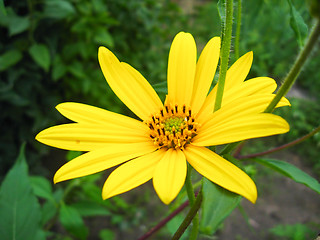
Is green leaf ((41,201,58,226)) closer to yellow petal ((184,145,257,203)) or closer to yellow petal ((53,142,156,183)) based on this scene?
yellow petal ((53,142,156,183))

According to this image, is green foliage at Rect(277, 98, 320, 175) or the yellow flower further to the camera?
green foliage at Rect(277, 98, 320, 175)

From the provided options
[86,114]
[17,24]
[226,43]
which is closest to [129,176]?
[86,114]

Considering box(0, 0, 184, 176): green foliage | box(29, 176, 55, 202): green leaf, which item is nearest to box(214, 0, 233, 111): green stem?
box(29, 176, 55, 202): green leaf

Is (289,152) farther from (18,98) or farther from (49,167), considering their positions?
(18,98)

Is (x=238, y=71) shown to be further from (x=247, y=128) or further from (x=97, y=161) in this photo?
(x=97, y=161)

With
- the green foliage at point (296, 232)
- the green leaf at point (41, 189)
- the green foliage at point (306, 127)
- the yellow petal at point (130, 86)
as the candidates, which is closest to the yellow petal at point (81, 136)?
the yellow petal at point (130, 86)

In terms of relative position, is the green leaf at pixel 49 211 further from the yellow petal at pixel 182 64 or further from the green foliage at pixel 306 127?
the green foliage at pixel 306 127

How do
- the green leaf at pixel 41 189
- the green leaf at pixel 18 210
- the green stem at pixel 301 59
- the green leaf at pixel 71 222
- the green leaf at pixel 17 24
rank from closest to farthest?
the green stem at pixel 301 59
the green leaf at pixel 18 210
the green leaf at pixel 71 222
the green leaf at pixel 41 189
the green leaf at pixel 17 24
